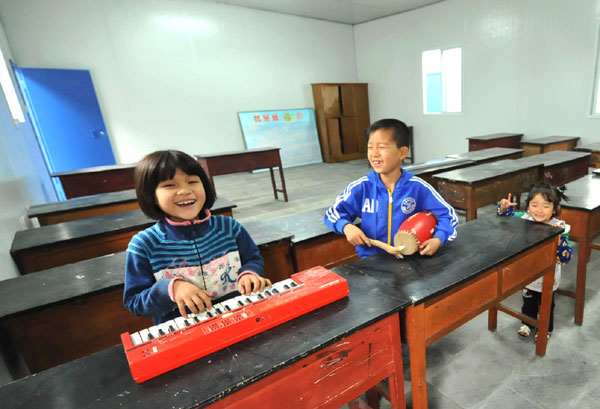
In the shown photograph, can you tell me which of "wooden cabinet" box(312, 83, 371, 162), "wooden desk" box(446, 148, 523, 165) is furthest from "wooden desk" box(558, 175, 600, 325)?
A: "wooden cabinet" box(312, 83, 371, 162)

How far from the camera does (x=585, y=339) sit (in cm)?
171

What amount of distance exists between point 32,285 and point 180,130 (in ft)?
20.2

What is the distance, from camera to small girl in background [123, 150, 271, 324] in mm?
914

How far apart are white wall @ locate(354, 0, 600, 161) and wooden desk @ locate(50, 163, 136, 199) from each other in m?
6.90

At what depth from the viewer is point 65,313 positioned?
51.1 inches

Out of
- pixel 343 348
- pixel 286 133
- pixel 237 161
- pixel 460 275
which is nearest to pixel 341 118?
pixel 286 133

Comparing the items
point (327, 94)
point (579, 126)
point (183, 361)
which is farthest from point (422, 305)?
point (327, 94)

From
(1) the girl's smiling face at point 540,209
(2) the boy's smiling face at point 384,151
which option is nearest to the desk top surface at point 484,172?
(1) the girl's smiling face at point 540,209

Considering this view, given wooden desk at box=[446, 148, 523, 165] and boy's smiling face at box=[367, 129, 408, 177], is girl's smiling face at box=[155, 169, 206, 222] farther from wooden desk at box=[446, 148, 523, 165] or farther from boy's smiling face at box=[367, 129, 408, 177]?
wooden desk at box=[446, 148, 523, 165]

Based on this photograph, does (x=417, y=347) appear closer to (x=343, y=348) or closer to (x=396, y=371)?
(x=396, y=371)

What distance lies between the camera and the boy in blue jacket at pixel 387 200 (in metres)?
1.33

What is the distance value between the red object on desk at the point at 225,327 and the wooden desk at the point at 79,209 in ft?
8.13

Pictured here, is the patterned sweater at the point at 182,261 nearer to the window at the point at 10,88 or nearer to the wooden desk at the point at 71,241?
the wooden desk at the point at 71,241

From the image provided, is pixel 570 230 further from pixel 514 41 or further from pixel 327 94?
pixel 327 94
